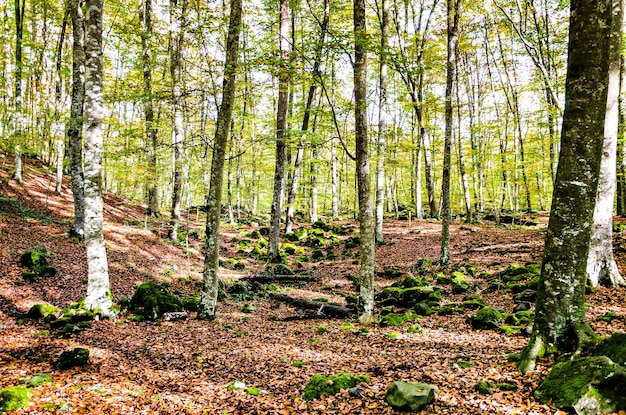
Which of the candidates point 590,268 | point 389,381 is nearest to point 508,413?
point 389,381

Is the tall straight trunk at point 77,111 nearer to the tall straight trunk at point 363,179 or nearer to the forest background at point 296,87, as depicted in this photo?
the forest background at point 296,87

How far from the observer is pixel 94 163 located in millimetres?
7520

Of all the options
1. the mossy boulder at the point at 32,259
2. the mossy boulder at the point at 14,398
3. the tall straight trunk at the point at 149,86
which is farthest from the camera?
the tall straight trunk at the point at 149,86

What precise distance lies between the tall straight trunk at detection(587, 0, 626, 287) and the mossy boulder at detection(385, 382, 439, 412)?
564 cm

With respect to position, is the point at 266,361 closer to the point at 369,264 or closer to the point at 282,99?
the point at 369,264

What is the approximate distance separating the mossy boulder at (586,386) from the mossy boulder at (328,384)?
2.24 metres

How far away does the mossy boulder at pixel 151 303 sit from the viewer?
870cm

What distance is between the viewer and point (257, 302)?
11.4m

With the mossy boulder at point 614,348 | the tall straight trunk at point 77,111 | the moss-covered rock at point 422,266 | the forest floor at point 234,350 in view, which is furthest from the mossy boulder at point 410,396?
the tall straight trunk at point 77,111

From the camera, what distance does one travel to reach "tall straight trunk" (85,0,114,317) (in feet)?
24.6

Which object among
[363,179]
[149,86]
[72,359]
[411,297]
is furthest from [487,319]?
[149,86]

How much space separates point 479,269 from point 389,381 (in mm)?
9008

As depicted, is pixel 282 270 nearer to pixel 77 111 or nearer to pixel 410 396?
pixel 77 111

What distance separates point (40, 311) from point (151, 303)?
2.23 metres
